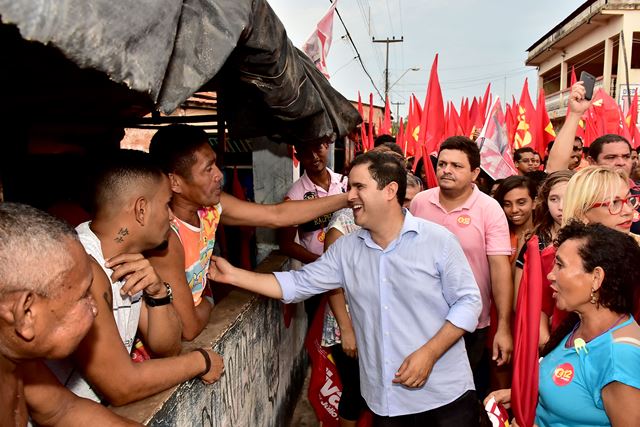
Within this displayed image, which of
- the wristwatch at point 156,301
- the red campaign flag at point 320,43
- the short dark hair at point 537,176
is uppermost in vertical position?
the red campaign flag at point 320,43

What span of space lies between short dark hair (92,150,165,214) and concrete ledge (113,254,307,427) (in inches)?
29.6

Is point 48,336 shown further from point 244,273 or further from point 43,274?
point 244,273

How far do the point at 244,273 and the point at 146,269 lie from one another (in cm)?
95

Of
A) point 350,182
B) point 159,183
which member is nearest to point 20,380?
point 159,183

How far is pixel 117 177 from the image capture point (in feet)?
5.96

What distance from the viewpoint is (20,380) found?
1236mm

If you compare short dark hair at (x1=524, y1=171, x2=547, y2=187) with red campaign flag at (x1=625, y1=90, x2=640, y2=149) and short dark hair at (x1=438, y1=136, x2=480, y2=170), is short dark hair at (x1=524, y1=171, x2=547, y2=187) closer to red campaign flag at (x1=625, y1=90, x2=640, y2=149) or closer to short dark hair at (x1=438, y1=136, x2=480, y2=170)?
short dark hair at (x1=438, y1=136, x2=480, y2=170)

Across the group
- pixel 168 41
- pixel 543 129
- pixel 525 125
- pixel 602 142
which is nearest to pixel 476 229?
pixel 602 142

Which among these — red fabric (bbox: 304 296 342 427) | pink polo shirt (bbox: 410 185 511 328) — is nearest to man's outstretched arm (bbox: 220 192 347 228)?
red fabric (bbox: 304 296 342 427)

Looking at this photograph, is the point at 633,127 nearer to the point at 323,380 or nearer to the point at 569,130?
the point at 569,130

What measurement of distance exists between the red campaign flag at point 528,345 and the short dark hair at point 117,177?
5.91 feet

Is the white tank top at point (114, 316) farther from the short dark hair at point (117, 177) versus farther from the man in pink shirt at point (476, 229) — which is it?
the man in pink shirt at point (476, 229)

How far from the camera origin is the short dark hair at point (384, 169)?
8.09 feet

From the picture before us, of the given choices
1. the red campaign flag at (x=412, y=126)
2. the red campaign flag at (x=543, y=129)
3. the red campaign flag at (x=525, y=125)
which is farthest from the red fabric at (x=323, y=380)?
the red campaign flag at (x=412, y=126)
